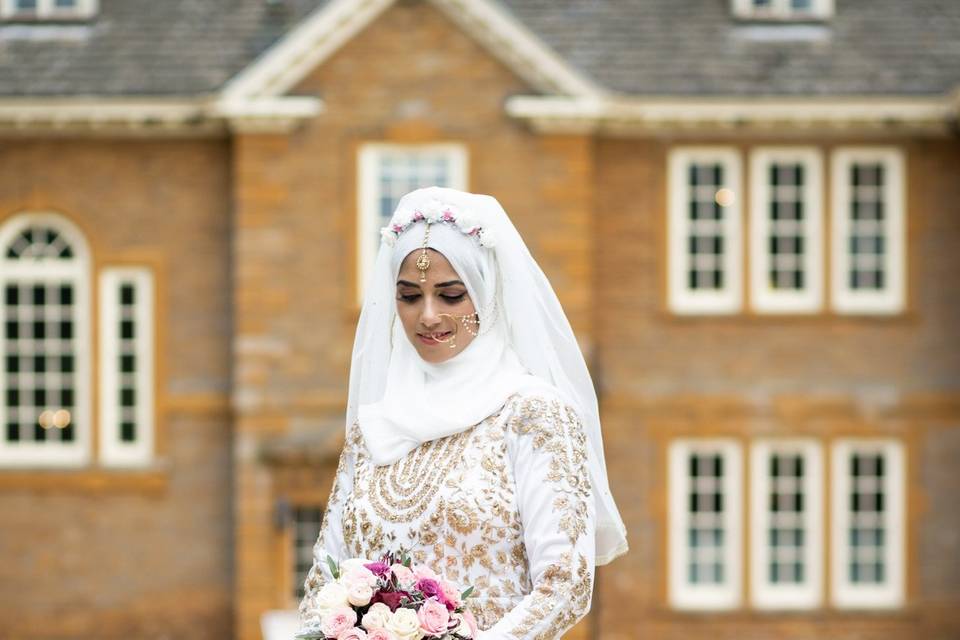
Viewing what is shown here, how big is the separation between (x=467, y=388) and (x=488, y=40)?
13.8m

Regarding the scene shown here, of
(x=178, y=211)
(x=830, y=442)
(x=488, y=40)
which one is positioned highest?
(x=488, y=40)

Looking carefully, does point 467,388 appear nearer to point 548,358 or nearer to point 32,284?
point 548,358

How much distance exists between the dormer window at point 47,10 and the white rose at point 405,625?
16411 mm

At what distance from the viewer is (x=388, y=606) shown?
13.6 ft

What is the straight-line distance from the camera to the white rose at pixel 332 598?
13.6ft

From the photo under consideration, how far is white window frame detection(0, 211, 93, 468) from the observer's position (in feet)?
61.9

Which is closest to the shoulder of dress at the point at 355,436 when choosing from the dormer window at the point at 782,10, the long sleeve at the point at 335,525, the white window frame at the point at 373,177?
the long sleeve at the point at 335,525

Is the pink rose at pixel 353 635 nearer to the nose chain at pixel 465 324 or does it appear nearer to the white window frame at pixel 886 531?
the nose chain at pixel 465 324

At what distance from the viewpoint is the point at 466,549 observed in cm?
436

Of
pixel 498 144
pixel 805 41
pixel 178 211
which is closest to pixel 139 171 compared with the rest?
pixel 178 211

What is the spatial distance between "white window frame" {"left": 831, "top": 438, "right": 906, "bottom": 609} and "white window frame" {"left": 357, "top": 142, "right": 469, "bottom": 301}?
5.12 meters

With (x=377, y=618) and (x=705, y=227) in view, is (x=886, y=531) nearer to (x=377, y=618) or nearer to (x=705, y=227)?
(x=705, y=227)

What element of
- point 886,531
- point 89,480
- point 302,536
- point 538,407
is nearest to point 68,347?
point 89,480

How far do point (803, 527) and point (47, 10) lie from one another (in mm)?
10259
